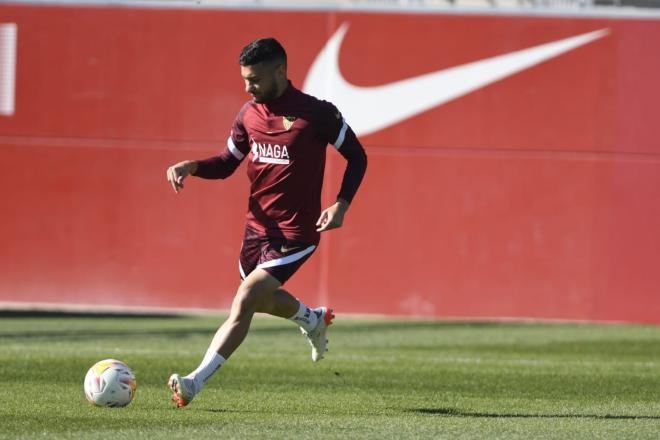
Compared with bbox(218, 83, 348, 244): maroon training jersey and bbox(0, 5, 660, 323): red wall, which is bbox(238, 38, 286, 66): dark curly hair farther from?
bbox(0, 5, 660, 323): red wall

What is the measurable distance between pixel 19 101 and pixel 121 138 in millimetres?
1428

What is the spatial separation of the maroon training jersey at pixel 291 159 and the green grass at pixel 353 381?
3.96 feet

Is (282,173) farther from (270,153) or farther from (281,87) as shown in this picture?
(281,87)

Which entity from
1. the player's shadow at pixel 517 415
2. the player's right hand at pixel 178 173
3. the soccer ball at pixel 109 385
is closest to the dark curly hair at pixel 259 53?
the player's right hand at pixel 178 173

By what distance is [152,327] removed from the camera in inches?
561

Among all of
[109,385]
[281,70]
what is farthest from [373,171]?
[109,385]

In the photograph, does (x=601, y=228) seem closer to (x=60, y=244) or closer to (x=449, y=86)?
(x=449, y=86)

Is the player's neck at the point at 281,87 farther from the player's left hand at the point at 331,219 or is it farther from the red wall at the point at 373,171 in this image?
the red wall at the point at 373,171

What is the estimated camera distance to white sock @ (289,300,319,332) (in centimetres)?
867

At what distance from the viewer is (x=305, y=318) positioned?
8766mm

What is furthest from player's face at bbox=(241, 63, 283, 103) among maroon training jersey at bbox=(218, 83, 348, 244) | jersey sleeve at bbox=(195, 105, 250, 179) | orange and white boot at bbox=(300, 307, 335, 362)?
orange and white boot at bbox=(300, 307, 335, 362)

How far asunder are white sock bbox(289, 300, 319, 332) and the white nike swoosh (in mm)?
6930

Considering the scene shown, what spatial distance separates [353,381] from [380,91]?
664 cm

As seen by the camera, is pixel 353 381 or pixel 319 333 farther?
pixel 353 381
